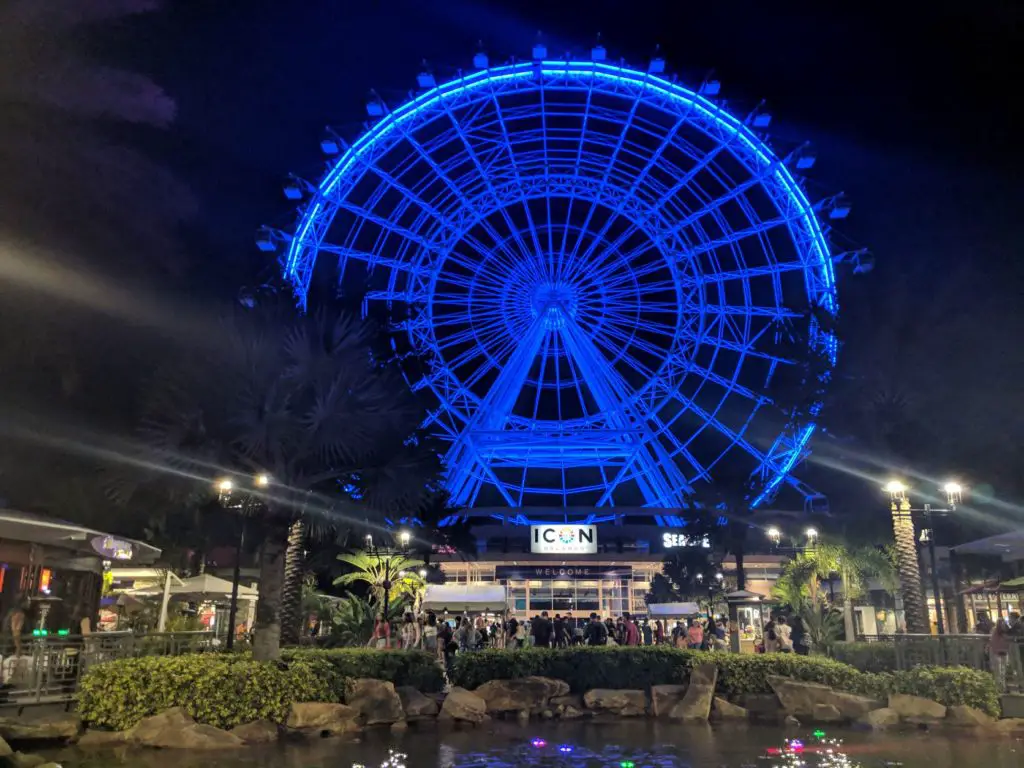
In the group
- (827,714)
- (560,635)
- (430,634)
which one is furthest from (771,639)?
(430,634)

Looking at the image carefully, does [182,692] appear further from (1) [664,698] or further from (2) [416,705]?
(1) [664,698]

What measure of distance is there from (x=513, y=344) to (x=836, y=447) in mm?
13131

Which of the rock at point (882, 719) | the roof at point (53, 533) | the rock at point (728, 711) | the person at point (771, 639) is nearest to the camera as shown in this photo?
the rock at point (882, 719)

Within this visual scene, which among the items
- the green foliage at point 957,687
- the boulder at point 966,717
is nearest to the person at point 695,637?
the green foliage at point 957,687

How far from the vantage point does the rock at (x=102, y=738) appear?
1231cm

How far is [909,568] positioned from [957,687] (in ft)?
14.7

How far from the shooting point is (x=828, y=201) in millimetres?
27188

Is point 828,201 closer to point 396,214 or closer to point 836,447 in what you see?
point 836,447

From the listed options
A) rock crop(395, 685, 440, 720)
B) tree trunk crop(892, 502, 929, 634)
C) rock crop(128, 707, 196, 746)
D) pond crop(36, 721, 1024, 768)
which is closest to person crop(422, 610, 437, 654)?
rock crop(395, 685, 440, 720)

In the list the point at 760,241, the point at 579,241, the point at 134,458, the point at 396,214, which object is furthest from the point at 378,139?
the point at 134,458

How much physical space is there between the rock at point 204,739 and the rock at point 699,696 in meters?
8.02

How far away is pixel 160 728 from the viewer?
1241 cm

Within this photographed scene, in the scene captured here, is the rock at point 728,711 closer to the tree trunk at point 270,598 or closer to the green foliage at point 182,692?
the green foliage at point 182,692

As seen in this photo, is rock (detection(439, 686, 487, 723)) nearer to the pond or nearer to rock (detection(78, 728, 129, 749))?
the pond
